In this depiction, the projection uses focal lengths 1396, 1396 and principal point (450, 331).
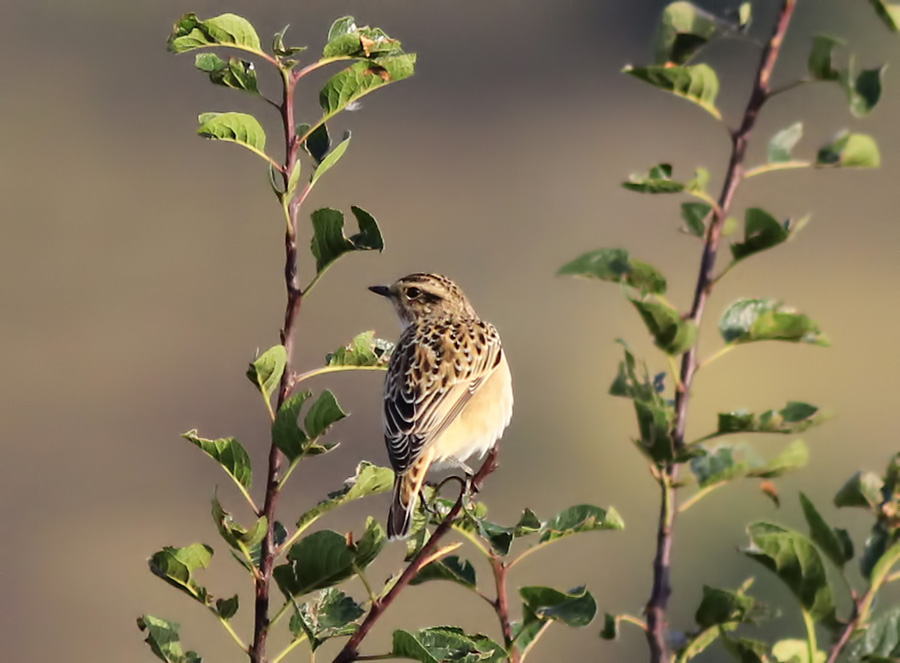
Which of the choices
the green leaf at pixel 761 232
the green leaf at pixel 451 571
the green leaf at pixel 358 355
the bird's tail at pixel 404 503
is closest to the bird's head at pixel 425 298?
the bird's tail at pixel 404 503

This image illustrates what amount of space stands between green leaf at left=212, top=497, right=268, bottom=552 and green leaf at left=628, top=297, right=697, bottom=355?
2.57 ft

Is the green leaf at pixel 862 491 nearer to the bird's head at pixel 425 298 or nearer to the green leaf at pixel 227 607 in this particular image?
the green leaf at pixel 227 607

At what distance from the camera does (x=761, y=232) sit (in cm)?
264

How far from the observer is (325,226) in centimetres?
281

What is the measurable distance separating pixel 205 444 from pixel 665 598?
36.8 inches

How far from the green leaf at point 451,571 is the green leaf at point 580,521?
20cm

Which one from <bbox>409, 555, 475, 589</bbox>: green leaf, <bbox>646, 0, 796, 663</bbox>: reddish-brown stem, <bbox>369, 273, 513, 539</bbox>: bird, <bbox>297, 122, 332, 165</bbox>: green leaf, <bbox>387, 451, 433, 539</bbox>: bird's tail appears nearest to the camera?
<bbox>646, 0, 796, 663</bbox>: reddish-brown stem

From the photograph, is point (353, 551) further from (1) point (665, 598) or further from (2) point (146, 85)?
(2) point (146, 85)

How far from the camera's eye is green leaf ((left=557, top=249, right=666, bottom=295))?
2635 millimetres

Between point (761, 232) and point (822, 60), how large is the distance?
333 millimetres

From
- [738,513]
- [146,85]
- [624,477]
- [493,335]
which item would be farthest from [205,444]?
[146,85]

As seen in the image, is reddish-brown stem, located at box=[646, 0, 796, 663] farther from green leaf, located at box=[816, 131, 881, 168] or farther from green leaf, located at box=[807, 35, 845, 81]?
green leaf, located at box=[816, 131, 881, 168]

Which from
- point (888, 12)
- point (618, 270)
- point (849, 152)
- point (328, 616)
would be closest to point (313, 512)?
point (328, 616)

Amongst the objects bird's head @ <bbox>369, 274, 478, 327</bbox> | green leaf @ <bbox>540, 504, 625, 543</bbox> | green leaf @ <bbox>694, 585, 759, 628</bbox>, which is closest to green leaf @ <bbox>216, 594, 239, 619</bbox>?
green leaf @ <bbox>540, 504, 625, 543</bbox>
